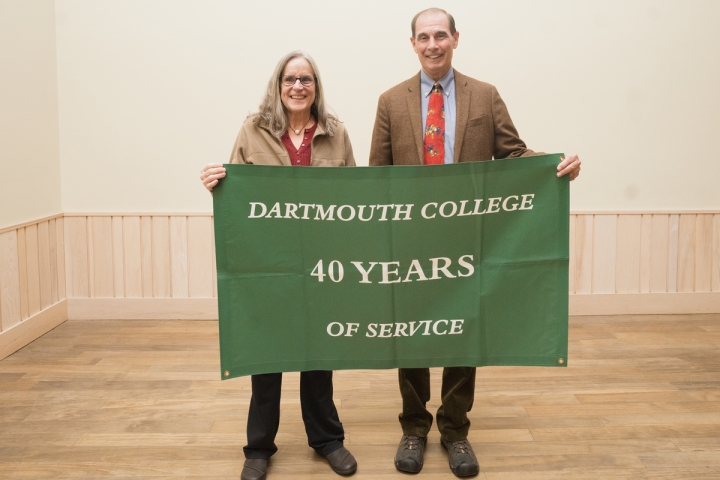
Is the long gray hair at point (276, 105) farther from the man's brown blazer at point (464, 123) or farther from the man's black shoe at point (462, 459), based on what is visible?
the man's black shoe at point (462, 459)

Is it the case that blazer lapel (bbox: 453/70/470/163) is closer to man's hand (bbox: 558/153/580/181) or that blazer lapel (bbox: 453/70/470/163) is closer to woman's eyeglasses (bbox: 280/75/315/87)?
man's hand (bbox: 558/153/580/181)

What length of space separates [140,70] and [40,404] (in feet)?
6.85

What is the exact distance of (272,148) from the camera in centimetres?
209

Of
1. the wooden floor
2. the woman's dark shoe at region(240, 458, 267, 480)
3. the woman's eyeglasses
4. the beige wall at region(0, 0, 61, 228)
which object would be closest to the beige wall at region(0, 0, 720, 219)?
the beige wall at region(0, 0, 61, 228)

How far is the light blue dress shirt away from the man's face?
0.04 m

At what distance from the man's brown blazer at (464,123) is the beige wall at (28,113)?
7.37 feet

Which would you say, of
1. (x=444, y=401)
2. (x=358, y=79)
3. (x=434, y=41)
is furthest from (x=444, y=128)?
(x=358, y=79)

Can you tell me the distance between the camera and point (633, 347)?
11.6 feet

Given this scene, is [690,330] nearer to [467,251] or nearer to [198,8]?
[467,251]

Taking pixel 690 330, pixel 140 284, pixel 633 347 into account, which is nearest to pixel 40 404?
pixel 140 284

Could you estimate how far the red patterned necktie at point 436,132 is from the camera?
7.07ft

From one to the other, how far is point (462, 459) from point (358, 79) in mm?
2518

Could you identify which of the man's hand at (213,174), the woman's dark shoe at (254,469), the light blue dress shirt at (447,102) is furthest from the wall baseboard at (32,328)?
the light blue dress shirt at (447,102)

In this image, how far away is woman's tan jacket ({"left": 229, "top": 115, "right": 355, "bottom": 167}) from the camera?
208cm
